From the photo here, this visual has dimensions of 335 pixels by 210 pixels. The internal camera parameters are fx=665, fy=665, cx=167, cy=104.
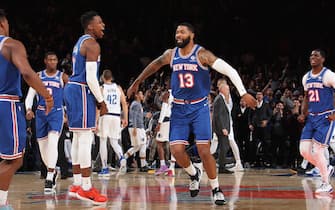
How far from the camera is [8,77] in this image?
6043mm

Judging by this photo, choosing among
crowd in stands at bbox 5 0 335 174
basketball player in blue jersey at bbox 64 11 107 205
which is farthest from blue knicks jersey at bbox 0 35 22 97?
crowd in stands at bbox 5 0 335 174

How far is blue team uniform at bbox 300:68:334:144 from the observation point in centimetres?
965

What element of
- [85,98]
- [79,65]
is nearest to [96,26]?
[79,65]

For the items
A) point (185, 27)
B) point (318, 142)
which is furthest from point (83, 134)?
point (318, 142)

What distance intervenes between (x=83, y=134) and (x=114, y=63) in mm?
13335

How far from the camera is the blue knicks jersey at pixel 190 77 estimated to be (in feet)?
26.2

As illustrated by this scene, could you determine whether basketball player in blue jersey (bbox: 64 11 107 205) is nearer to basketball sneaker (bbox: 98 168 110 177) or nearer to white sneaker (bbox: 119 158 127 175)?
basketball sneaker (bbox: 98 168 110 177)

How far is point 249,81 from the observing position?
18.1 meters

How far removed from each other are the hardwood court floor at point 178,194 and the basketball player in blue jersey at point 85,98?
39 cm

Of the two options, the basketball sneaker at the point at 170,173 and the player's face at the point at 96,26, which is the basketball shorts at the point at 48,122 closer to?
the player's face at the point at 96,26

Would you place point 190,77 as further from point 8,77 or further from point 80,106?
point 8,77

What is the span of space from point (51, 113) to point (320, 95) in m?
3.96

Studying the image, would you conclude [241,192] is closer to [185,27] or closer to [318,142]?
[318,142]

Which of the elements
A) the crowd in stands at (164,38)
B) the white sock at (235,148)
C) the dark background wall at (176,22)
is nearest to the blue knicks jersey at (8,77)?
the white sock at (235,148)
